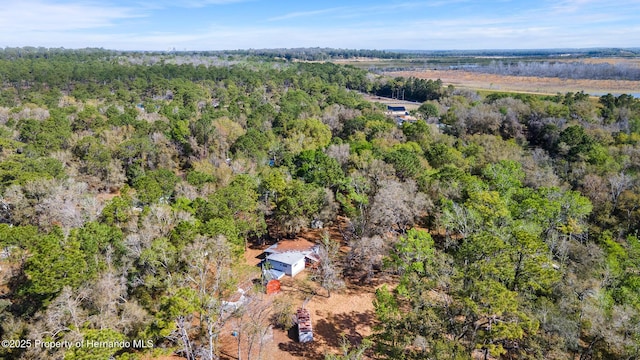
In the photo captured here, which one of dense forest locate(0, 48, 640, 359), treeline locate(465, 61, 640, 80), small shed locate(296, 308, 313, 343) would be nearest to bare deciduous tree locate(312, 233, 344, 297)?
dense forest locate(0, 48, 640, 359)

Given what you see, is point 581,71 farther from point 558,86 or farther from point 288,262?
point 288,262

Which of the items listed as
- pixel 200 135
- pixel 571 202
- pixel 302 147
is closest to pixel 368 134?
pixel 302 147

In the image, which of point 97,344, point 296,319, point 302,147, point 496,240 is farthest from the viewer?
point 302,147

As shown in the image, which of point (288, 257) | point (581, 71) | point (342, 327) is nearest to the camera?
point (342, 327)

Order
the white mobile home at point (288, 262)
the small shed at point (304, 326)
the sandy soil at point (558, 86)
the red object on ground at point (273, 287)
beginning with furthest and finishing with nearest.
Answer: the sandy soil at point (558, 86)
the white mobile home at point (288, 262)
the red object on ground at point (273, 287)
the small shed at point (304, 326)

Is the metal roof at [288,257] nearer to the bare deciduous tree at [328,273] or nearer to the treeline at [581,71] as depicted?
the bare deciduous tree at [328,273]

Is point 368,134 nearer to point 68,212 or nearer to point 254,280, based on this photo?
point 254,280

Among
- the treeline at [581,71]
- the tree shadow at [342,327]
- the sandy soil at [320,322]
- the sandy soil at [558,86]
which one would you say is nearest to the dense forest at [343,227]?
the sandy soil at [320,322]

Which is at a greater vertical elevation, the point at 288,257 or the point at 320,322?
the point at 288,257

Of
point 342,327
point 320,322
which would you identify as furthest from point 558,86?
point 320,322
